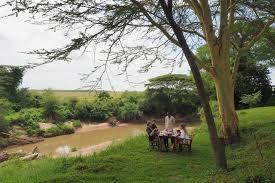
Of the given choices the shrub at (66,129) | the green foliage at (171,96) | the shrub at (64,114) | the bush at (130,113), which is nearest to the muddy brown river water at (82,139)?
the shrub at (66,129)

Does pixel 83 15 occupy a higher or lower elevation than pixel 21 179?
higher

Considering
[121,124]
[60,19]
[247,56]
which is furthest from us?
[121,124]

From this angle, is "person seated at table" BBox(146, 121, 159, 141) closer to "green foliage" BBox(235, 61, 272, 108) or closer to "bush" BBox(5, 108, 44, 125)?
"green foliage" BBox(235, 61, 272, 108)

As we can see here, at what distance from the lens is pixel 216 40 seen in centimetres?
1741

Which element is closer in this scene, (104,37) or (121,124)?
(104,37)

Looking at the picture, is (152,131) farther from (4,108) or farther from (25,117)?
(25,117)

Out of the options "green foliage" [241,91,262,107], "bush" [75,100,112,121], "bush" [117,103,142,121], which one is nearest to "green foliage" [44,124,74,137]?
"bush" [75,100,112,121]

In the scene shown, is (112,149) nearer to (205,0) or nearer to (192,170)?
(192,170)

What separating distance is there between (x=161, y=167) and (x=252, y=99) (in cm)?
2056

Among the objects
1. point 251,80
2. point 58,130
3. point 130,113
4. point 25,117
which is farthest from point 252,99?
point 25,117

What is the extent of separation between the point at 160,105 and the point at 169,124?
26.5 m

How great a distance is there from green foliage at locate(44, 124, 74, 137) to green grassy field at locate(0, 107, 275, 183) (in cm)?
2182

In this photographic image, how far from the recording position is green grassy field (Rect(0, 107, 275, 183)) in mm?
11823

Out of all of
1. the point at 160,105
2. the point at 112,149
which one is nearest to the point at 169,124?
the point at 112,149
